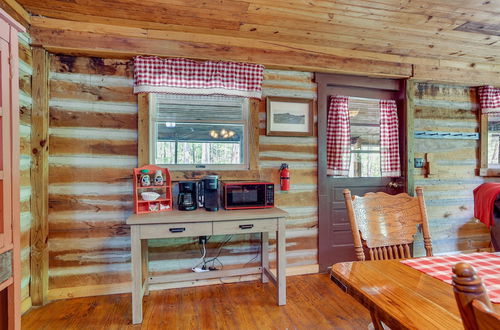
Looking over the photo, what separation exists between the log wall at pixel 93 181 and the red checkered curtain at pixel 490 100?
3849 millimetres

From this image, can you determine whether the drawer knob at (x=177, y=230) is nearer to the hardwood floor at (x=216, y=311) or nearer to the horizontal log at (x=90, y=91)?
the hardwood floor at (x=216, y=311)

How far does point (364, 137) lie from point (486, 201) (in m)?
1.25

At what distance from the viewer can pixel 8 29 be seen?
1304 mm

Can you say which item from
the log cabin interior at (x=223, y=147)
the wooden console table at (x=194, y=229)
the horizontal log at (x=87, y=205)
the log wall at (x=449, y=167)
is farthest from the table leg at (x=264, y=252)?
the log wall at (x=449, y=167)

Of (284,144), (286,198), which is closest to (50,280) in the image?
(286,198)

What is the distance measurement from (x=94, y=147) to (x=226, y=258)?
64.2 inches

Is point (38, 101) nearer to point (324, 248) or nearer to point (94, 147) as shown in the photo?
point (94, 147)

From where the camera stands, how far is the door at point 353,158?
2.88 meters

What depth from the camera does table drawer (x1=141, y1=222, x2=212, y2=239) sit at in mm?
2006

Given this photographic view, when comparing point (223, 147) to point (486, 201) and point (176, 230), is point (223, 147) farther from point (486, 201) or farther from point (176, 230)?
point (486, 201)

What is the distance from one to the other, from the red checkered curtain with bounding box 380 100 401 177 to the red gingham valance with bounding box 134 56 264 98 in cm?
155

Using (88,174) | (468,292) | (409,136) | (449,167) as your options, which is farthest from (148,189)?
(449,167)

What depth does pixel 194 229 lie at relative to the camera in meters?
2.08

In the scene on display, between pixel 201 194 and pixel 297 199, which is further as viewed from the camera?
pixel 297 199
